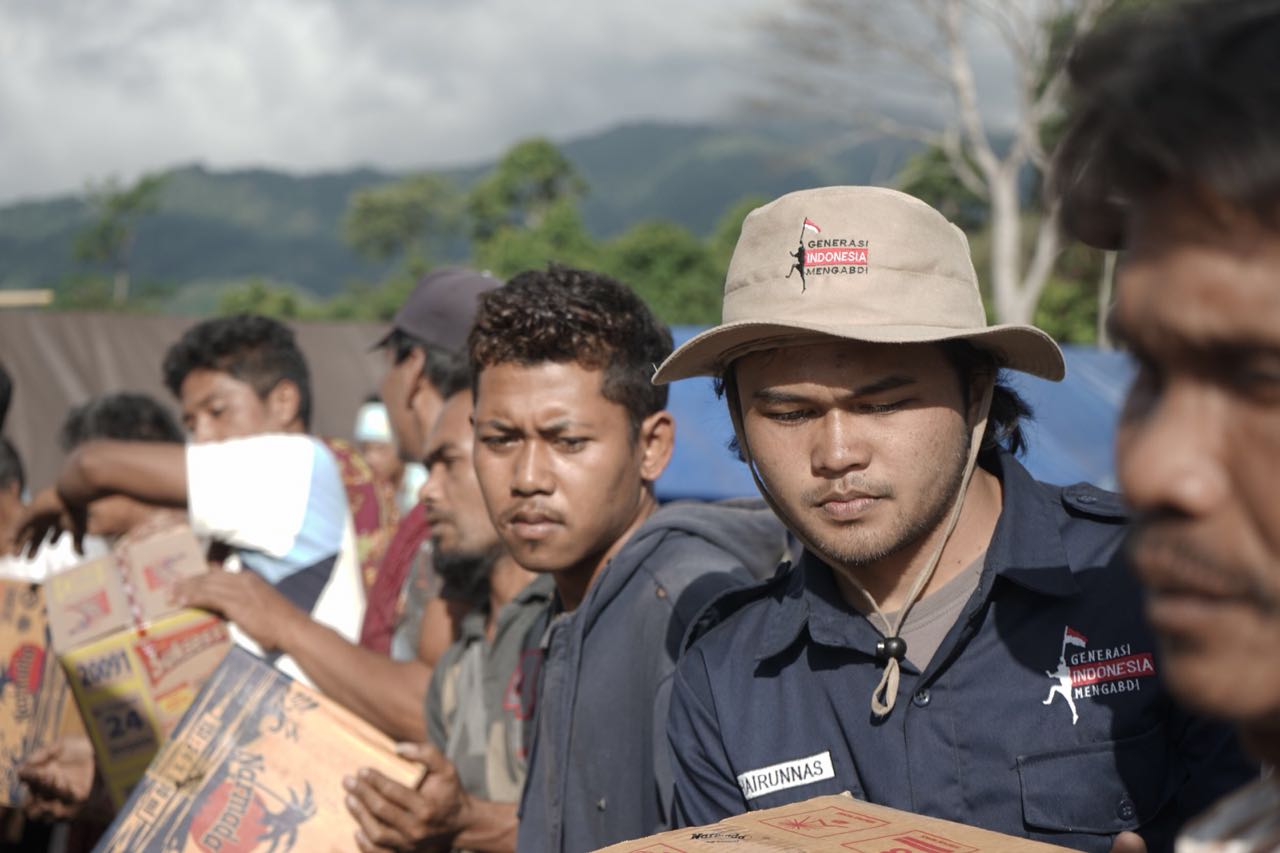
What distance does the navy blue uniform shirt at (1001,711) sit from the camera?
63.5 inches

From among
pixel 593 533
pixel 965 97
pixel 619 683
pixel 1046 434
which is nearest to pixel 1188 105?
pixel 619 683

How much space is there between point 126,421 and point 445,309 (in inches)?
77.0

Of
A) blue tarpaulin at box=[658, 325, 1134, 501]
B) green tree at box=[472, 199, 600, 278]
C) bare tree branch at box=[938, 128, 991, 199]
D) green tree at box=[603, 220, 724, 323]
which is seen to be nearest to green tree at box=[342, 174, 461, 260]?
green tree at box=[603, 220, 724, 323]

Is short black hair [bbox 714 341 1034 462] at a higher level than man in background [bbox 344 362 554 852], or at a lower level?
higher

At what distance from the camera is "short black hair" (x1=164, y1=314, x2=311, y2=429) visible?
4586mm

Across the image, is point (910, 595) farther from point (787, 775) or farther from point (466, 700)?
point (466, 700)

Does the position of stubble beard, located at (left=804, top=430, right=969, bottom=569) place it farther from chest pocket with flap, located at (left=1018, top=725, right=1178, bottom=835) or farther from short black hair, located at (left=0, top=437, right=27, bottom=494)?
short black hair, located at (left=0, top=437, right=27, bottom=494)

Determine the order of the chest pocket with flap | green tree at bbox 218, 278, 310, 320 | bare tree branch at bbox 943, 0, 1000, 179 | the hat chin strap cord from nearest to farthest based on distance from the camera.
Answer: the chest pocket with flap → the hat chin strap cord → bare tree branch at bbox 943, 0, 1000, 179 → green tree at bbox 218, 278, 310, 320

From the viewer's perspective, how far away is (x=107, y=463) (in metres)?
3.86

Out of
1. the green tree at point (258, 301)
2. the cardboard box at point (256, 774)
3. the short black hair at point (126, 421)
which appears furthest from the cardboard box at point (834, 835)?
the green tree at point (258, 301)

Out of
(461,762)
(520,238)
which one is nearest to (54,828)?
(461,762)

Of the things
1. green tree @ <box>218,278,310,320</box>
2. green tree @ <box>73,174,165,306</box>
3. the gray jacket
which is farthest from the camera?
green tree @ <box>73,174,165,306</box>

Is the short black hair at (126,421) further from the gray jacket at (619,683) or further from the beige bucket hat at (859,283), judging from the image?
the beige bucket hat at (859,283)

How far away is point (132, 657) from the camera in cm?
329
